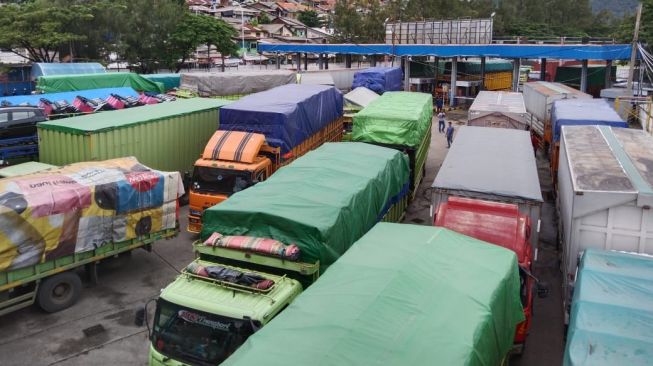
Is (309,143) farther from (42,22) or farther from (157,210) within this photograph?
(42,22)

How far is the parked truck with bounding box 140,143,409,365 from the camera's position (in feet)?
22.1

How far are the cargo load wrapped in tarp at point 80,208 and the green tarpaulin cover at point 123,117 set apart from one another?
2975 millimetres

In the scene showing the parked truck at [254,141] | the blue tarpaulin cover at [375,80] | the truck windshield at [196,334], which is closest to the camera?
the truck windshield at [196,334]

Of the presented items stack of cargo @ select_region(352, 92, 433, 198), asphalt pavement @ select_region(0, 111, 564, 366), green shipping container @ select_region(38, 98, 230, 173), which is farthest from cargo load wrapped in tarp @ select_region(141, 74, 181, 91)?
asphalt pavement @ select_region(0, 111, 564, 366)

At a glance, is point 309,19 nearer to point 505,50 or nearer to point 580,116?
point 505,50

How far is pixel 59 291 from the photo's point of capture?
1059 centimetres

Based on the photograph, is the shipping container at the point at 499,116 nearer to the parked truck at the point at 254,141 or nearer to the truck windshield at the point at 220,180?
the parked truck at the point at 254,141

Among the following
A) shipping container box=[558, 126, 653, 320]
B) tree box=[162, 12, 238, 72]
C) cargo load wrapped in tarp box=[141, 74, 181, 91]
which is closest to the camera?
shipping container box=[558, 126, 653, 320]

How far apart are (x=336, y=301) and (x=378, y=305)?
46cm

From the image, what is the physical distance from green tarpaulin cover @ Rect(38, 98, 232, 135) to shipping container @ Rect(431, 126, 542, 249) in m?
8.42

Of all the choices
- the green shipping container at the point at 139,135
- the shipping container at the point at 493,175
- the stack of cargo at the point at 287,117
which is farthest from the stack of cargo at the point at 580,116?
the green shipping container at the point at 139,135

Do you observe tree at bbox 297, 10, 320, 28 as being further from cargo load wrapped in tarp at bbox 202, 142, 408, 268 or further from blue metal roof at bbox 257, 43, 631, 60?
cargo load wrapped in tarp at bbox 202, 142, 408, 268

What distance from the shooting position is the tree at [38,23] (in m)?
36.0

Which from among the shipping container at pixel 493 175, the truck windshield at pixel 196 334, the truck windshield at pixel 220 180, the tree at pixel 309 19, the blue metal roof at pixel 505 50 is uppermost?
the tree at pixel 309 19
